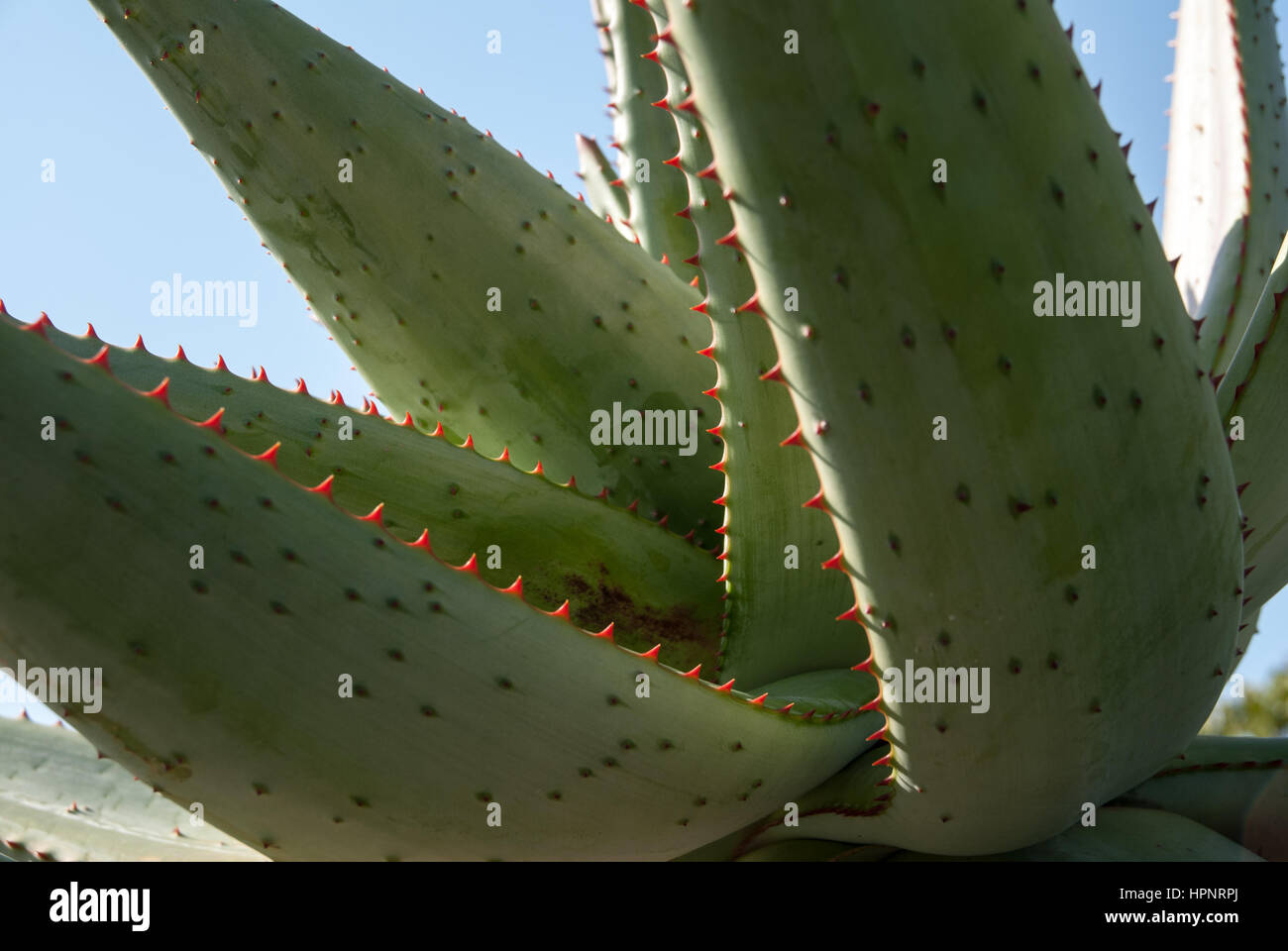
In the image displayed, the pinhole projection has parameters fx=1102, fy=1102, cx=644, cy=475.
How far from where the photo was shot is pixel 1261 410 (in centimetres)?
154

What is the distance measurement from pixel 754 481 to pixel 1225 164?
1.35 metres

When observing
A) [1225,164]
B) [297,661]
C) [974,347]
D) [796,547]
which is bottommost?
[297,661]

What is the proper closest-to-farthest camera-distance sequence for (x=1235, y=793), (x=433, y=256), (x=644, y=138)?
(x=1235, y=793) → (x=433, y=256) → (x=644, y=138)

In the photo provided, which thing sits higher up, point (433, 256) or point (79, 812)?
point (433, 256)

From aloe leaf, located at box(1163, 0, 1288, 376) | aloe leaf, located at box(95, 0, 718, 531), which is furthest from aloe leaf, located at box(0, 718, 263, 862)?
aloe leaf, located at box(1163, 0, 1288, 376)

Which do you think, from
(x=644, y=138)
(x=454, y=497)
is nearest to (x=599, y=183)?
(x=644, y=138)

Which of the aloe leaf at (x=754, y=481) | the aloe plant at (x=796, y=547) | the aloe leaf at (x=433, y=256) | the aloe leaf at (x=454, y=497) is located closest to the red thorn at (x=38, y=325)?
the aloe plant at (x=796, y=547)

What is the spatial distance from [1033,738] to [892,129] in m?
0.68

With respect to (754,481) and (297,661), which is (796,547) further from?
(297,661)

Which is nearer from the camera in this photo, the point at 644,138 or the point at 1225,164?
the point at 1225,164

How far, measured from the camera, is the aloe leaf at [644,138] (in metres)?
2.32

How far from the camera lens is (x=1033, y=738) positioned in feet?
4.06

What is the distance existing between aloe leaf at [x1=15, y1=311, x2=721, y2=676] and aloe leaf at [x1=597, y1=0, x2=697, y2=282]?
0.76 metres

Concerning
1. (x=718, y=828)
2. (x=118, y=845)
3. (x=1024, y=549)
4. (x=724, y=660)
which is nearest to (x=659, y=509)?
(x=724, y=660)
